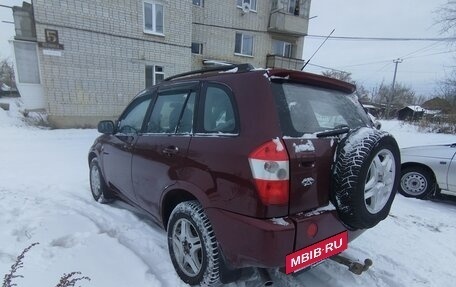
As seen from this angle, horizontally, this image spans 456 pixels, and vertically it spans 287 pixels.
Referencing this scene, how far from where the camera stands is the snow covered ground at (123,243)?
107 inches

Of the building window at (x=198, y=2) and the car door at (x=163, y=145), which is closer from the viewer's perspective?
the car door at (x=163, y=145)

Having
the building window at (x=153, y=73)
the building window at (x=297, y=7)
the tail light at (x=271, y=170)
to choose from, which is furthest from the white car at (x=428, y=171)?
the building window at (x=297, y=7)

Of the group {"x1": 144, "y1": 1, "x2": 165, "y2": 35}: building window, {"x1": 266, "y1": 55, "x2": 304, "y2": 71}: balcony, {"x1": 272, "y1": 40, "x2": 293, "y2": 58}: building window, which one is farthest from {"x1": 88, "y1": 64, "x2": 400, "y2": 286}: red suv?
{"x1": 272, "y1": 40, "x2": 293, "y2": 58}: building window

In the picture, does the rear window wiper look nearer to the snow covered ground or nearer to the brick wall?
the snow covered ground

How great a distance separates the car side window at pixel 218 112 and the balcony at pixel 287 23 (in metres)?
17.7

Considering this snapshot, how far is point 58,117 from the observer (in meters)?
12.2

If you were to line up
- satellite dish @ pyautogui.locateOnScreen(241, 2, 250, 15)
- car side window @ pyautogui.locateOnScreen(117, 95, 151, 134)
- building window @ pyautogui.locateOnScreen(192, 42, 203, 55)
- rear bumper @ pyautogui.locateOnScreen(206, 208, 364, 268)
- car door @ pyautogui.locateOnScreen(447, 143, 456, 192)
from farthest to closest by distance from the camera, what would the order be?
satellite dish @ pyautogui.locateOnScreen(241, 2, 250, 15)
building window @ pyautogui.locateOnScreen(192, 42, 203, 55)
car door @ pyautogui.locateOnScreen(447, 143, 456, 192)
car side window @ pyautogui.locateOnScreen(117, 95, 151, 134)
rear bumper @ pyautogui.locateOnScreen(206, 208, 364, 268)

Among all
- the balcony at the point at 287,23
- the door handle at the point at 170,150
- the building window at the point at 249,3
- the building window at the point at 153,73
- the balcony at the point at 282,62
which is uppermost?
the building window at the point at 249,3

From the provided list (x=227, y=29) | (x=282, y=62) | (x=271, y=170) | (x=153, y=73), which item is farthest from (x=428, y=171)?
(x=227, y=29)

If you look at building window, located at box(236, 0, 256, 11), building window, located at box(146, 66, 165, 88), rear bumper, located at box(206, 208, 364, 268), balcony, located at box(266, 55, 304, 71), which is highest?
building window, located at box(236, 0, 256, 11)

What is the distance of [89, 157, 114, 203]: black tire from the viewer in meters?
4.28

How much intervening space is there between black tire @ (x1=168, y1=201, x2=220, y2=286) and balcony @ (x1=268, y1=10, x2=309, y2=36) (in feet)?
59.4

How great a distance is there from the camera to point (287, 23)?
61.3 feet

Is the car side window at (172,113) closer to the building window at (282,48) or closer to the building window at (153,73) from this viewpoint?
the building window at (153,73)
